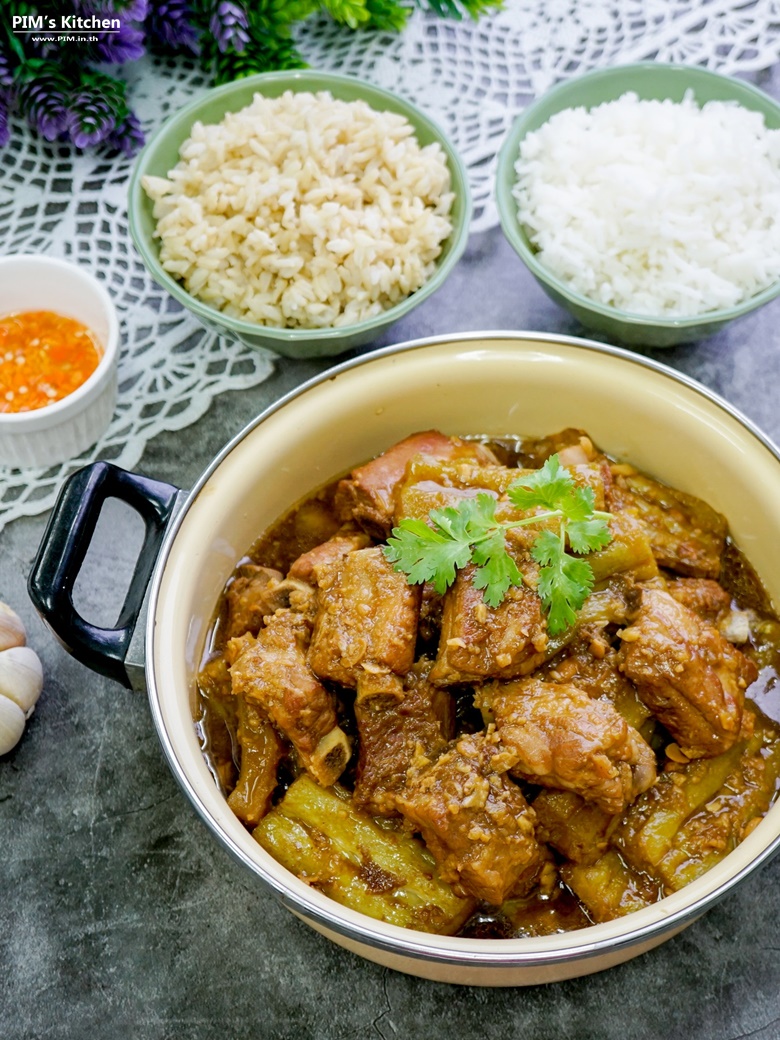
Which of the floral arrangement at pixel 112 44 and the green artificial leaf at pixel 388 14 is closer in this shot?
the floral arrangement at pixel 112 44

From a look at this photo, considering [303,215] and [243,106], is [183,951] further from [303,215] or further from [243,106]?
[243,106]

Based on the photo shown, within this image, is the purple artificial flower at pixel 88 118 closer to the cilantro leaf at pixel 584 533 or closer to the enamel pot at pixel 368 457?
the enamel pot at pixel 368 457

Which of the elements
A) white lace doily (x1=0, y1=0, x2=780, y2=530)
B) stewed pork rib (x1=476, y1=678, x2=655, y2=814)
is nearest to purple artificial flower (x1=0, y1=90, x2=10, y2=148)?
white lace doily (x1=0, y1=0, x2=780, y2=530)

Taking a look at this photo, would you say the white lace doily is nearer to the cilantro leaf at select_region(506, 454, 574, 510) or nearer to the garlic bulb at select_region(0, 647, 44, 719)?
the garlic bulb at select_region(0, 647, 44, 719)

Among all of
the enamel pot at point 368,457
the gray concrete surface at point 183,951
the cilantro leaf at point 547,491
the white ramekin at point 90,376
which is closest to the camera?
the enamel pot at point 368,457

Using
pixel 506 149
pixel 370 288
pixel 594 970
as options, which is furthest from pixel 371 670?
pixel 506 149

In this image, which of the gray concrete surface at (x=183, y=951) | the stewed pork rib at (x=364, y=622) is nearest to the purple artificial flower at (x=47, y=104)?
the gray concrete surface at (x=183, y=951)

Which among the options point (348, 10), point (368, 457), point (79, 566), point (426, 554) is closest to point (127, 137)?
point (348, 10)

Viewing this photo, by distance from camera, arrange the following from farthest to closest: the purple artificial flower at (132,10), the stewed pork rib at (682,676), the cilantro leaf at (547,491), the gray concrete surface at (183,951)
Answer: the purple artificial flower at (132,10) → the gray concrete surface at (183,951) → the cilantro leaf at (547,491) → the stewed pork rib at (682,676)
